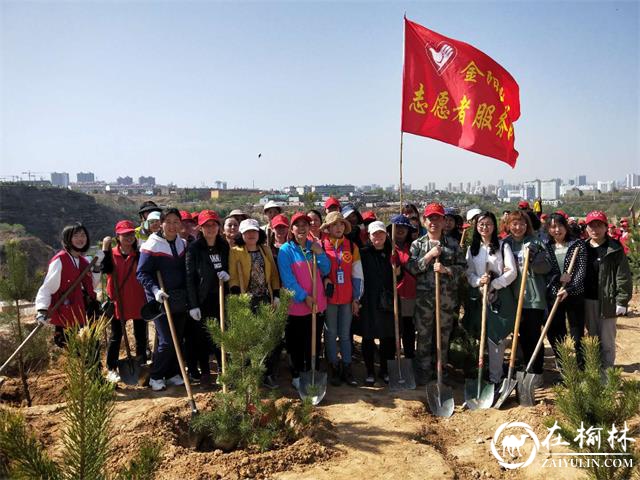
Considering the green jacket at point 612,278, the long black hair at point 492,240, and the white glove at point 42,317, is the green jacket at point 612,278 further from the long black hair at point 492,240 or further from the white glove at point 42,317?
the white glove at point 42,317

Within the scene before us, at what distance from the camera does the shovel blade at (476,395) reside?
4672 mm

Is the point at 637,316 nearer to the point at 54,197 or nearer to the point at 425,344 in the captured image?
the point at 425,344

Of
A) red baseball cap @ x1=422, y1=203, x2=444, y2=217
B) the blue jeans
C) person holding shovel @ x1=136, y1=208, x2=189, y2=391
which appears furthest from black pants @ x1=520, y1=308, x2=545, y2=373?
person holding shovel @ x1=136, y1=208, x2=189, y2=391

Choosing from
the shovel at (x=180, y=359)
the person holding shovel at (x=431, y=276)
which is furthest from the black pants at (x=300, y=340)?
the shovel at (x=180, y=359)

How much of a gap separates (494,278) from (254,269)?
2.59m

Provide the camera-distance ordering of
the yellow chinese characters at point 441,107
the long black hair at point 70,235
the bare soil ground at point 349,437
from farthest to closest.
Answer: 1. the yellow chinese characters at point 441,107
2. the long black hair at point 70,235
3. the bare soil ground at point 349,437

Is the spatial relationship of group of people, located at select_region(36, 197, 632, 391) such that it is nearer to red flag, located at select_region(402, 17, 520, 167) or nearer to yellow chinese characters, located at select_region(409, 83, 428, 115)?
red flag, located at select_region(402, 17, 520, 167)

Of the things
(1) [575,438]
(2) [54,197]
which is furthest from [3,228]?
(1) [575,438]

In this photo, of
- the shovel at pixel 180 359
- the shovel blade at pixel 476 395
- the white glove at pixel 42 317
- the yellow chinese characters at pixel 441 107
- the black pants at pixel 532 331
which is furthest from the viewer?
the yellow chinese characters at pixel 441 107

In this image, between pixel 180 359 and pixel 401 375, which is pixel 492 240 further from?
pixel 180 359

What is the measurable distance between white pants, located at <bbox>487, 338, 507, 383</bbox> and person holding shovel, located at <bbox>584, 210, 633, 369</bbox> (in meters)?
1.03

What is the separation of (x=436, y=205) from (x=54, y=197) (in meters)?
57.8

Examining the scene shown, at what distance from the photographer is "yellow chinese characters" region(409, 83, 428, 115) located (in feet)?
17.7

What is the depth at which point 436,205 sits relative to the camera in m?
4.93
